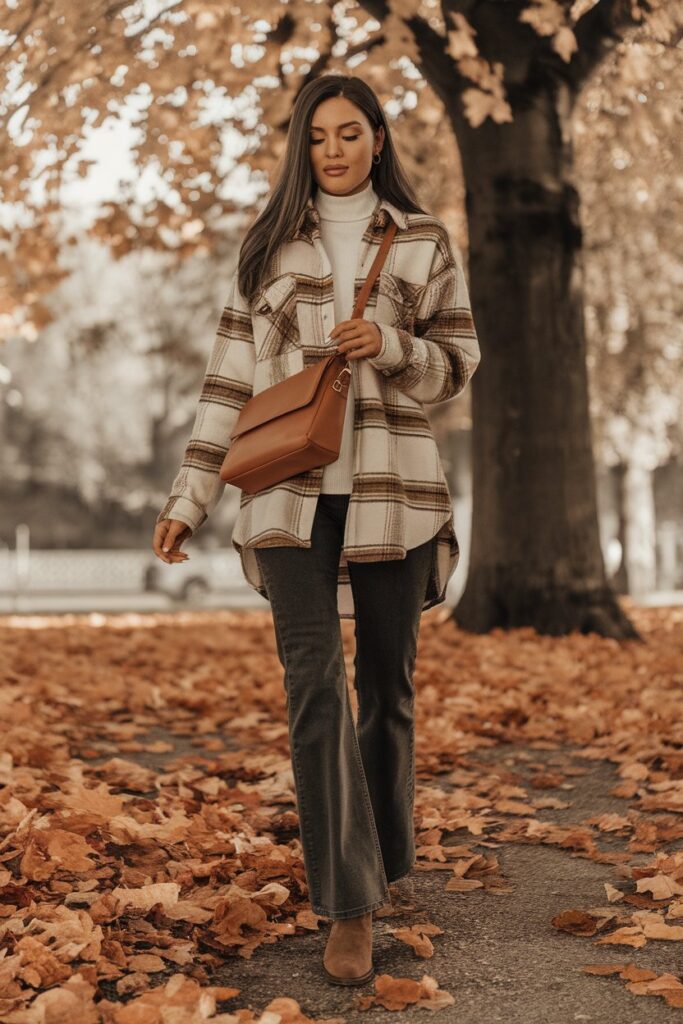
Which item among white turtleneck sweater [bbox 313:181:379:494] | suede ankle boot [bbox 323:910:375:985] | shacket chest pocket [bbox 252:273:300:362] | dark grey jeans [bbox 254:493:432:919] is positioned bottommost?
suede ankle boot [bbox 323:910:375:985]

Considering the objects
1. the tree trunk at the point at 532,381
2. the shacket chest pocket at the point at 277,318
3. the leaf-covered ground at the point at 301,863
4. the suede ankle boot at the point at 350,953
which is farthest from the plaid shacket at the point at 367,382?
the tree trunk at the point at 532,381

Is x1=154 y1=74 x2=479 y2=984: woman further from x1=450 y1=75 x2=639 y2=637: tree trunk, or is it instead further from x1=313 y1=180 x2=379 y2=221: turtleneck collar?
x1=450 y1=75 x2=639 y2=637: tree trunk

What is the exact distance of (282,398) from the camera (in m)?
2.90

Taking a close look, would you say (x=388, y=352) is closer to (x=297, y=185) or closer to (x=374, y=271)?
(x=374, y=271)

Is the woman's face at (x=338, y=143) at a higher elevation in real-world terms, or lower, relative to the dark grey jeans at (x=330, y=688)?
higher

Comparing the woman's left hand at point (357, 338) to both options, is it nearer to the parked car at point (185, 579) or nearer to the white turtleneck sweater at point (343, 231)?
the white turtleneck sweater at point (343, 231)

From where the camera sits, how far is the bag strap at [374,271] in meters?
2.95

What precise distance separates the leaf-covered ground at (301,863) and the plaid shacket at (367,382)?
2.84 feet

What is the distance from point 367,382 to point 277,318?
0.28 meters

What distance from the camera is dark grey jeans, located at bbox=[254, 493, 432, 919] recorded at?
284 centimetres

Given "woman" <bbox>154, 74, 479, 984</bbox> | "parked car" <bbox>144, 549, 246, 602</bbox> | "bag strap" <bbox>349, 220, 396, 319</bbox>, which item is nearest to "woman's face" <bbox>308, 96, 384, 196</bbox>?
"woman" <bbox>154, 74, 479, 984</bbox>

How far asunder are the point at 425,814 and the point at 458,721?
4.92 feet

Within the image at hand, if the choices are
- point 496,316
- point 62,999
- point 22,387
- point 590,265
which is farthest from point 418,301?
point 22,387

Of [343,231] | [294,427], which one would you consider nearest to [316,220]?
[343,231]
